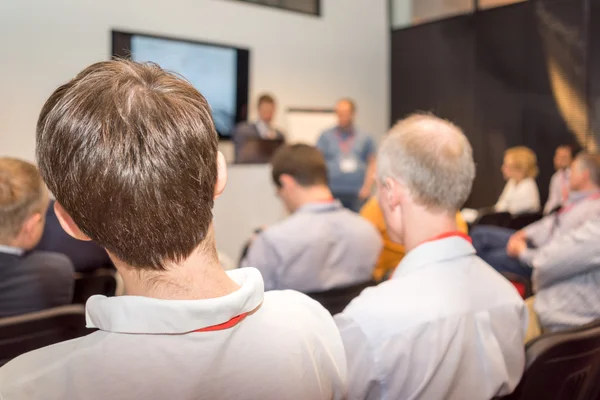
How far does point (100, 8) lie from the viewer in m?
5.75

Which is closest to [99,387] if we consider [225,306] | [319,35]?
Result: [225,306]

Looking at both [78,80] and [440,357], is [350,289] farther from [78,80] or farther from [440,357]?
[78,80]

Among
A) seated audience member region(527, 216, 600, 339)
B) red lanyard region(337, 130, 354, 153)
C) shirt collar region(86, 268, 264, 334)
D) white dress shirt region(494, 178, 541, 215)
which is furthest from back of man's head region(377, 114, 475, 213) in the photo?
red lanyard region(337, 130, 354, 153)

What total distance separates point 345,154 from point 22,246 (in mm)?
5012

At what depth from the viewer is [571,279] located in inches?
85.5

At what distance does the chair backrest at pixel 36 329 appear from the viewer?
1516mm

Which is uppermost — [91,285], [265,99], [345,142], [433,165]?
[265,99]

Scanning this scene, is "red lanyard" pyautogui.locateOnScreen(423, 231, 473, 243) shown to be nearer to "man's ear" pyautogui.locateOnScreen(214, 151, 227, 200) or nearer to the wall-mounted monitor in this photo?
"man's ear" pyautogui.locateOnScreen(214, 151, 227, 200)

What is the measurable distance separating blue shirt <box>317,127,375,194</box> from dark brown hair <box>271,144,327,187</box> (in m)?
3.72

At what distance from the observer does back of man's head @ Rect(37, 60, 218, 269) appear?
2.47 ft

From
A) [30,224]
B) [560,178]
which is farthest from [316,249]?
[560,178]

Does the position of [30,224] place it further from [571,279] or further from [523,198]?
[523,198]

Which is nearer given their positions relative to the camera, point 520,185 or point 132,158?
point 132,158

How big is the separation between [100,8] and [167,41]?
761 mm
